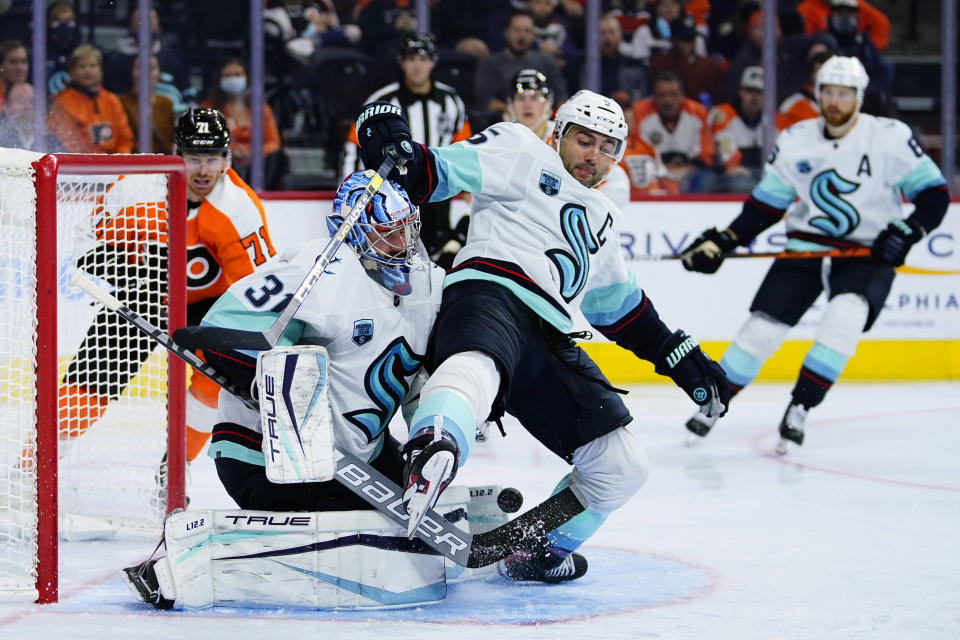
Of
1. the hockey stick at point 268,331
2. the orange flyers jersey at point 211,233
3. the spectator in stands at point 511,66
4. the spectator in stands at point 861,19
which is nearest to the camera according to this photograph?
the hockey stick at point 268,331

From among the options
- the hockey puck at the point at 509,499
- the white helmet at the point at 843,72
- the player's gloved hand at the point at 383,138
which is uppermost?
the white helmet at the point at 843,72

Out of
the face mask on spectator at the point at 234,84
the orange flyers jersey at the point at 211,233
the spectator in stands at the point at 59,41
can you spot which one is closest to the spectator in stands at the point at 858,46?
the face mask on spectator at the point at 234,84

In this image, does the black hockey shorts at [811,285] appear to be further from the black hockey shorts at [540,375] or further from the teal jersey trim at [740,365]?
the black hockey shorts at [540,375]

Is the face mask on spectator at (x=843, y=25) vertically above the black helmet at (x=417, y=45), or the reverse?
the face mask on spectator at (x=843, y=25)

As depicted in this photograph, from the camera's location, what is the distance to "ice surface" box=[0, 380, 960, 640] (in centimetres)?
238

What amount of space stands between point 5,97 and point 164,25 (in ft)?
2.21

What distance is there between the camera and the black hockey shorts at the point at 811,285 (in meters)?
4.42

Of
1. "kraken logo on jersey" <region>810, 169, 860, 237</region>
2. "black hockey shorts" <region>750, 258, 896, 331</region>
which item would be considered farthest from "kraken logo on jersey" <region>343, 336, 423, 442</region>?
"kraken logo on jersey" <region>810, 169, 860, 237</region>

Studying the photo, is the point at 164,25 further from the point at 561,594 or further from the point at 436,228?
the point at 561,594

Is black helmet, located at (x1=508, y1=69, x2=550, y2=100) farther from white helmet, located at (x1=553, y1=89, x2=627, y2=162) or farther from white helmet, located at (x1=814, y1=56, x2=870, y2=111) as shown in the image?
white helmet, located at (x1=553, y1=89, x2=627, y2=162)

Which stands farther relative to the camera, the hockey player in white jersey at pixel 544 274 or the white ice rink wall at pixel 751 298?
the white ice rink wall at pixel 751 298

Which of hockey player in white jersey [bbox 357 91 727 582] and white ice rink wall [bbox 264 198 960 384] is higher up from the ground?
hockey player in white jersey [bbox 357 91 727 582]

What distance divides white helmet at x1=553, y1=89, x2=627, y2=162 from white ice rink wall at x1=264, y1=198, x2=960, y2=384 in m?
2.94

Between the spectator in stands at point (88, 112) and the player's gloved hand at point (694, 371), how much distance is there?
311 centimetres
